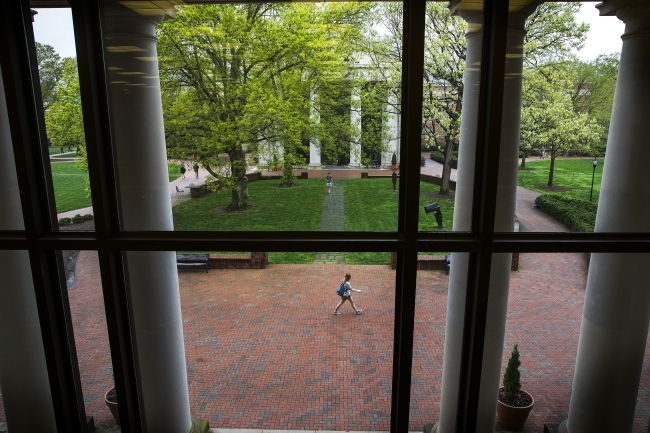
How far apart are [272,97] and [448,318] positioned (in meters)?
2.14

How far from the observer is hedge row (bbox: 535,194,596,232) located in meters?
3.02

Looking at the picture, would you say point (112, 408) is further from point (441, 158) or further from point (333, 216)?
point (441, 158)

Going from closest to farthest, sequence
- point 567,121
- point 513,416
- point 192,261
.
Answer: point 567,121, point 192,261, point 513,416

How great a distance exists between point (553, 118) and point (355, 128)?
4.75ft

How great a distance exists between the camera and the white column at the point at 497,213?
2855mm

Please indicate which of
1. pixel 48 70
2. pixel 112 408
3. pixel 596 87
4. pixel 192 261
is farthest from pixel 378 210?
pixel 112 408

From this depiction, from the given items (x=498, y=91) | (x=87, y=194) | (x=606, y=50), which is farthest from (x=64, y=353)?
(x=606, y=50)

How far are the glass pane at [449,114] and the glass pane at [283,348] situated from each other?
2.62ft

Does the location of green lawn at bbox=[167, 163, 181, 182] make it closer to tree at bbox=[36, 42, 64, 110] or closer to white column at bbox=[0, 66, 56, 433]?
tree at bbox=[36, 42, 64, 110]

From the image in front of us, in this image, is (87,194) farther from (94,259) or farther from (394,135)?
(394,135)

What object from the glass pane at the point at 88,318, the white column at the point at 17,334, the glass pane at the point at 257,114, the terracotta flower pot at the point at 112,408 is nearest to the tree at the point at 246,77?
the glass pane at the point at 257,114

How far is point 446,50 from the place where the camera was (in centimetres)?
292

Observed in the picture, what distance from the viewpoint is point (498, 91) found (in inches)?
Answer: 96.4

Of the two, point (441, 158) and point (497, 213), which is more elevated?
point (441, 158)
